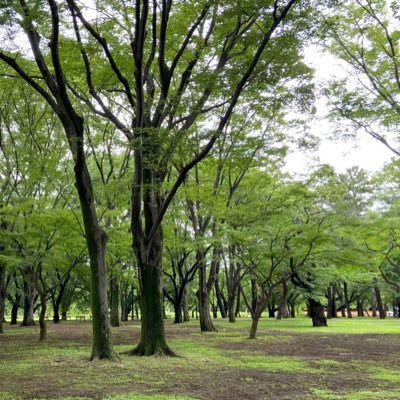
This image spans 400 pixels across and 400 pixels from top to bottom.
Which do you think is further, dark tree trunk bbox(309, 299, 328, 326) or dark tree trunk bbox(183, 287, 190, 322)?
dark tree trunk bbox(183, 287, 190, 322)

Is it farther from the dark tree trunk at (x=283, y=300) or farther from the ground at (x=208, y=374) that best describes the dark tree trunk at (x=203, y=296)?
the ground at (x=208, y=374)

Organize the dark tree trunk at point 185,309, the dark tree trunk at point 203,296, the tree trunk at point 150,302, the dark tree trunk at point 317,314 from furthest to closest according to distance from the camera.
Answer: the dark tree trunk at point 185,309 → the dark tree trunk at point 317,314 → the dark tree trunk at point 203,296 → the tree trunk at point 150,302

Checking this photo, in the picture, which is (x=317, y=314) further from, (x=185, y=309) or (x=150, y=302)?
(x=150, y=302)

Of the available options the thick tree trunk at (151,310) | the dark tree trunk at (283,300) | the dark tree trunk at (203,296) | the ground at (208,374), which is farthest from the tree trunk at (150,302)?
the dark tree trunk at (203,296)

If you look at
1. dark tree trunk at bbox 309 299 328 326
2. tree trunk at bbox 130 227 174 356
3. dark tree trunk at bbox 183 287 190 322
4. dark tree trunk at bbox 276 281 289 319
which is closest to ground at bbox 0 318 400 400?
tree trunk at bbox 130 227 174 356

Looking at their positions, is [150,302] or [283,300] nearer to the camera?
[150,302]

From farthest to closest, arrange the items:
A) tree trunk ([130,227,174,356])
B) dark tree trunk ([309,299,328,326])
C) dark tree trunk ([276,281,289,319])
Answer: dark tree trunk ([309,299,328,326]) < dark tree trunk ([276,281,289,319]) < tree trunk ([130,227,174,356])

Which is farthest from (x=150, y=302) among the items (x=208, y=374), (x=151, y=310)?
(x=208, y=374)

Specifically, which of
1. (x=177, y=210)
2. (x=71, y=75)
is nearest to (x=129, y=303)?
(x=177, y=210)

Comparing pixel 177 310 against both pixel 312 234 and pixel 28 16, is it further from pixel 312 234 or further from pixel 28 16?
pixel 28 16

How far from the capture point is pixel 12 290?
119 feet

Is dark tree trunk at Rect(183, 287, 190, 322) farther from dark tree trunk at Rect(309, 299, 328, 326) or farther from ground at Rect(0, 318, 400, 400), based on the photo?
ground at Rect(0, 318, 400, 400)

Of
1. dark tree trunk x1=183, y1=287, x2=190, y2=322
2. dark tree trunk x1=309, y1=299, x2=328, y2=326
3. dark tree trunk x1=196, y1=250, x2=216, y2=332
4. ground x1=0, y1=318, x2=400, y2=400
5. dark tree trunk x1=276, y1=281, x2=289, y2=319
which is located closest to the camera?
ground x1=0, y1=318, x2=400, y2=400

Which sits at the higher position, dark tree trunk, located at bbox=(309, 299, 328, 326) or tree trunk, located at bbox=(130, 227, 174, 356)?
tree trunk, located at bbox=(130, 227, 174, 356)
